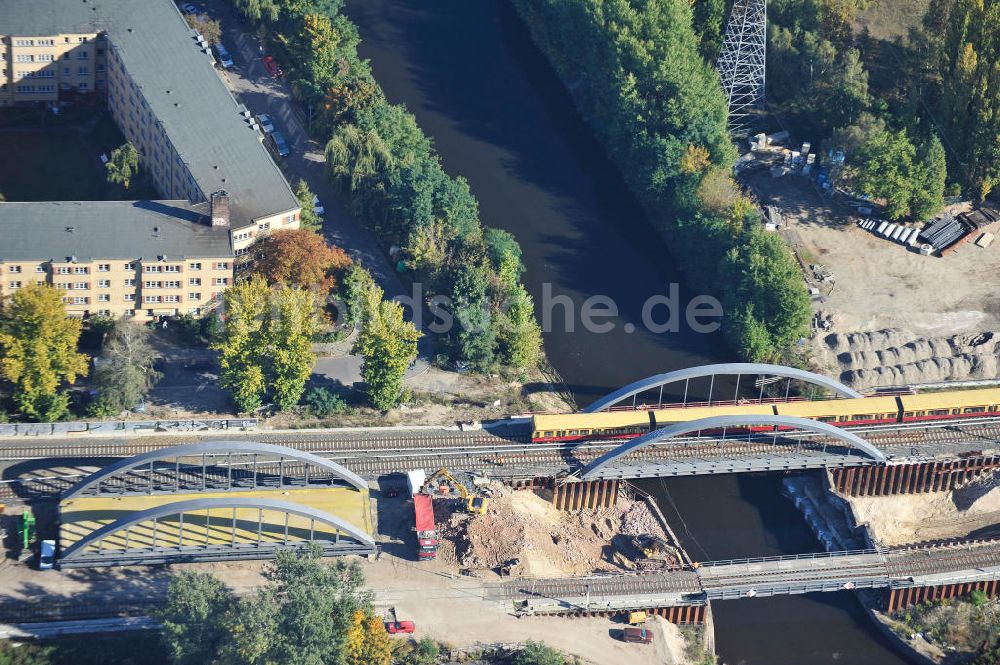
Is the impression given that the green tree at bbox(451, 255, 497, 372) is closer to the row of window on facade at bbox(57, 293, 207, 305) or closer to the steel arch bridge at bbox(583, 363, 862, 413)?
the steel arch bridge at bbox(583, 363, 862, 413)

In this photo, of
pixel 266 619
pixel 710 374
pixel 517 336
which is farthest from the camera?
pixel 517 336

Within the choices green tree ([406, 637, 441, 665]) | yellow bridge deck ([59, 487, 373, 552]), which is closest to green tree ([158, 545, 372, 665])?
green tree ([406, 637, 441, 665])

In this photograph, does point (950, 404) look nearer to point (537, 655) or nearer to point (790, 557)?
point (790, 557)

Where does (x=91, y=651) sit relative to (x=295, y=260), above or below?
below

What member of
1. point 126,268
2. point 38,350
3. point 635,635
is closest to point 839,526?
point 635,635

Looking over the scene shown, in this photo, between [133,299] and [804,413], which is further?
[804,413]

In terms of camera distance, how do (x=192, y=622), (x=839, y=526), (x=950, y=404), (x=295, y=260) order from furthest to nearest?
(x=950, y=404), (x=295, y=260), (x=839, y=526), (x=192, y=622)
